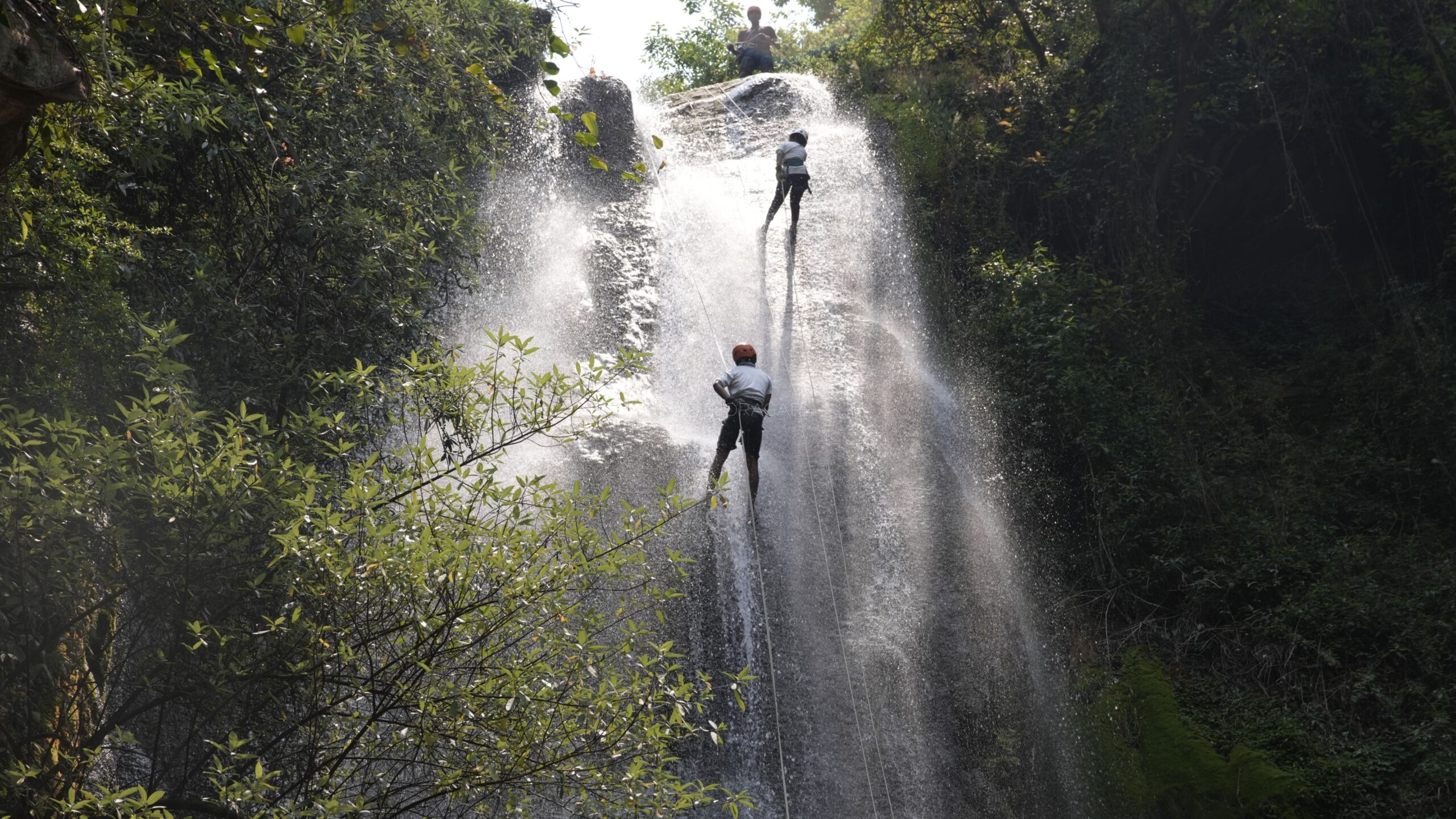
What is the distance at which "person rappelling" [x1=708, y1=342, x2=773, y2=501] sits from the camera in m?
10.2

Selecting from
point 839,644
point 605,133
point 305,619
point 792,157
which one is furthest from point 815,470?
point 605,133

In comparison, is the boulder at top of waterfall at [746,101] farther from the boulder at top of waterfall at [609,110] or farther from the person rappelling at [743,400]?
the person rappelling at [743,400]

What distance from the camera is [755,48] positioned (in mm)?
24109

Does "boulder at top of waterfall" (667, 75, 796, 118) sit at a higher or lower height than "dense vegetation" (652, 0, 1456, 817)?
higher

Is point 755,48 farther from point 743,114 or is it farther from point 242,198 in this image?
point 242,198

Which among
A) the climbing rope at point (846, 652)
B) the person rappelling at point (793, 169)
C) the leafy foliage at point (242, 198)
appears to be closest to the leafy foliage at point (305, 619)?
the leafy foliage at point (242, 198)

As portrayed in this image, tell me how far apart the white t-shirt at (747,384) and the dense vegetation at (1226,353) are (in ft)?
14.3

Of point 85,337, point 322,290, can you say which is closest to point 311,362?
point 322,290

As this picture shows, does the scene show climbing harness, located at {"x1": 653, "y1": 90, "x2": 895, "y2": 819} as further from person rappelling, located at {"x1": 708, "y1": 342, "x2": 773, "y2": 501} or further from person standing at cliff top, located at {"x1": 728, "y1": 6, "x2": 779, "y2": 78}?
person standing at cliff top, located at {"x1": 728, "y1": 6, "x2": 779, "y2": 78}

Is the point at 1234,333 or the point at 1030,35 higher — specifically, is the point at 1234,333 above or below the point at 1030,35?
below

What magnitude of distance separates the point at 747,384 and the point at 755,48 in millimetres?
16077

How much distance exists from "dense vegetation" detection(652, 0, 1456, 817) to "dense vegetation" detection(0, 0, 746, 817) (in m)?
6.30

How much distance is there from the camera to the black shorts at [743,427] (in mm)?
10188

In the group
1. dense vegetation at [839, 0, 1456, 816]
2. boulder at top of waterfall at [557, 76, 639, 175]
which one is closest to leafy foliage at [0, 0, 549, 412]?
dense vegetation at [839, 0, 1456, 816]
